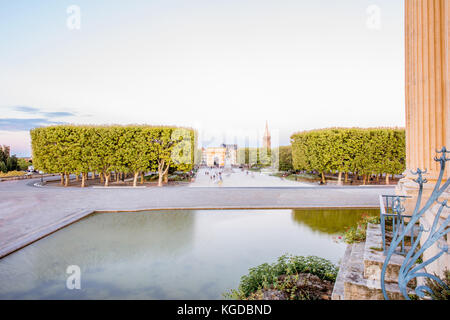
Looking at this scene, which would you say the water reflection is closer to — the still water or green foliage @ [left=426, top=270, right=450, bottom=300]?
the still water

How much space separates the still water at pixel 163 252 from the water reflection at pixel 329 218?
0.04 metres

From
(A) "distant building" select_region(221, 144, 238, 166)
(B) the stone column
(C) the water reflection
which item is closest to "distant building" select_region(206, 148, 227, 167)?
(A) "distant building" select_region(221, 144, 238, 166)

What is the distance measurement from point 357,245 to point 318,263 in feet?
3.23

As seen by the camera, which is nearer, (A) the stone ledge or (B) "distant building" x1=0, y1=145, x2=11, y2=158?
(A) the stone ledge

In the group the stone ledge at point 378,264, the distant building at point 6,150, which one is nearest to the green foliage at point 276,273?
the stone ledge at point 378,264

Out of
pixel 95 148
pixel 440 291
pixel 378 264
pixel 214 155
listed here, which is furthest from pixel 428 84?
pixel 214 155

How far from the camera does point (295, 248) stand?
8258mm

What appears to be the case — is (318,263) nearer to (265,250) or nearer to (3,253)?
(265,250)

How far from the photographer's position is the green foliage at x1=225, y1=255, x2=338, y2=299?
557 cm

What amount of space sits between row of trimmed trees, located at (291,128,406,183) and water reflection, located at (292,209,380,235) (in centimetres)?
1371

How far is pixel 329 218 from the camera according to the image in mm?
11812

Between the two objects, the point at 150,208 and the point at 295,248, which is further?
the point at 150,208
